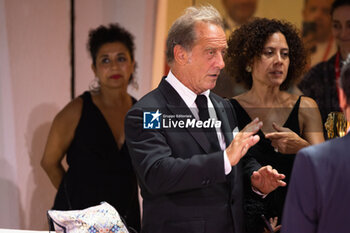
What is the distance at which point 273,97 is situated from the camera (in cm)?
292

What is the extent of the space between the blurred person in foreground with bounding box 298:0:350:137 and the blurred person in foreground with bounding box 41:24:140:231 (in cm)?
119

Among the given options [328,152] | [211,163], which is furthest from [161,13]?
[328,152]

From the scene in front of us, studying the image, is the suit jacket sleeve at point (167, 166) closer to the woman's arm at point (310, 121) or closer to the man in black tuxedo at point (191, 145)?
the man in black tuxedo at point (191, 145)

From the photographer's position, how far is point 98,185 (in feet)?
11.4

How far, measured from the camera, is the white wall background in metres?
3.56

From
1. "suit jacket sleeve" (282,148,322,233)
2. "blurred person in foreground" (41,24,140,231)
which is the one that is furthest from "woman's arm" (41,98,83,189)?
"suit jacket sleeve" (282,148,322,233)

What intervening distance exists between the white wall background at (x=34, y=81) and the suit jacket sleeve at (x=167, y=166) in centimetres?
114

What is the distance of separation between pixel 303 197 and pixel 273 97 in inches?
Result: 49.0

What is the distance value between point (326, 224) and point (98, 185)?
2018 millimetres

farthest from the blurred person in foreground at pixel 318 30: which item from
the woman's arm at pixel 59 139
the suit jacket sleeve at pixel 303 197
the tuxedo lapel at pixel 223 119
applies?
the woman's arm at pixel 59 139

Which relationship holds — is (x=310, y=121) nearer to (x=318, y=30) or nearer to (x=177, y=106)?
(x=318, y=30)

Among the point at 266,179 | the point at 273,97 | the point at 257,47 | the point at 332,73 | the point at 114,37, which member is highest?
the point at 114,37

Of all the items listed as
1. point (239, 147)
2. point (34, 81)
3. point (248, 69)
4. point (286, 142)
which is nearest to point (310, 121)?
point (286, 142)

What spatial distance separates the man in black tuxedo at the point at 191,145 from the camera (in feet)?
7.61
